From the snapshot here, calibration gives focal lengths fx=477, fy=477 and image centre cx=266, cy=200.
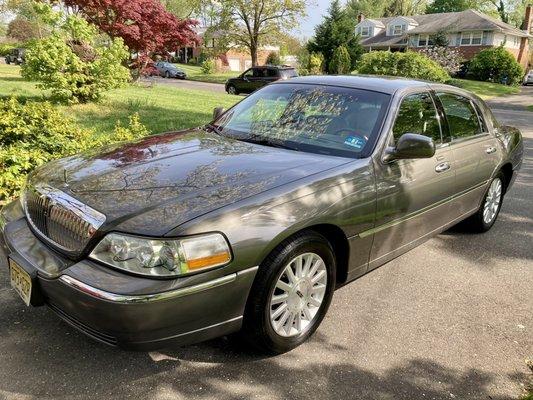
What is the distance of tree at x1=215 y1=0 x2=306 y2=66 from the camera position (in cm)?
3459

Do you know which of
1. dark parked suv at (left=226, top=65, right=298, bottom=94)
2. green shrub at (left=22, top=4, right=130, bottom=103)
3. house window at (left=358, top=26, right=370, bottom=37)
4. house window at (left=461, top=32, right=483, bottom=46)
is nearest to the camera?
green shrub at (left=22, top=4, right=130, bottom=103)

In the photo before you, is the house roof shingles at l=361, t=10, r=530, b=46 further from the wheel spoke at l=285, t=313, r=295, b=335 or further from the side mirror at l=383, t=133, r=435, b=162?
the wheel spoke at l=285, t=313, r=295, b=335

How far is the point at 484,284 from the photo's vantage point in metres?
4.03

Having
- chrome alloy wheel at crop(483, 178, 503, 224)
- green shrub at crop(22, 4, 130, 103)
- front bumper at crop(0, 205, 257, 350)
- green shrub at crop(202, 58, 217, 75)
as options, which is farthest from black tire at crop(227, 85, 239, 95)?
front bumper at crop(0, 205, 257, 350)

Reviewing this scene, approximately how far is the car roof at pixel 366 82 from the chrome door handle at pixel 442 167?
0.68 meters

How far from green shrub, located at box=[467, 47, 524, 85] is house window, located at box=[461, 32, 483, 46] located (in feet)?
32.7

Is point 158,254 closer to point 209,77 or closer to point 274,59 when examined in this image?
point 209,77

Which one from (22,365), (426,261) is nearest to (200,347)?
(22,365)

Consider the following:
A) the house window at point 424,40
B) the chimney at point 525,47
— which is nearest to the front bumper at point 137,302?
the house window at point 424,40

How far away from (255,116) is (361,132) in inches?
37.8

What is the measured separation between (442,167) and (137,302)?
9.04 feet

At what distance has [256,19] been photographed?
1400 inches

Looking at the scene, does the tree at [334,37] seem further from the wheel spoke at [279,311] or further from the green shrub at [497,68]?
the wheel spoke at [279,311]

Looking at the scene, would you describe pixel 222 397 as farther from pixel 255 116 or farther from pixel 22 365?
pixel 255 116
